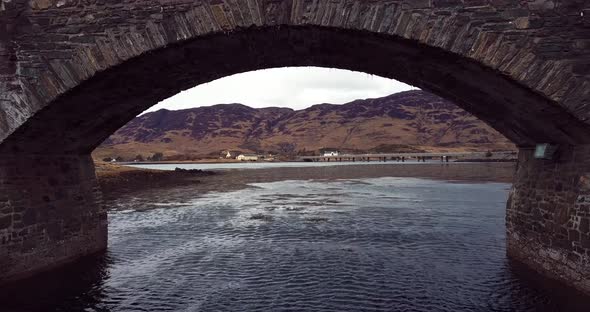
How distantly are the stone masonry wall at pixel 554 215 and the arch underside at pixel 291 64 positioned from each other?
748mm

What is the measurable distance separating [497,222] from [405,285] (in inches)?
474

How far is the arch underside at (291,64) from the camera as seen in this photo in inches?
323

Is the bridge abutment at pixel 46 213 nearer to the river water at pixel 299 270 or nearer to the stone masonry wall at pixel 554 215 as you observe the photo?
the river water at pixel 299 270

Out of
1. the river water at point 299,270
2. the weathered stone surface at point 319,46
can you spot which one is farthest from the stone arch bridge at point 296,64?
the river water at point 299,270

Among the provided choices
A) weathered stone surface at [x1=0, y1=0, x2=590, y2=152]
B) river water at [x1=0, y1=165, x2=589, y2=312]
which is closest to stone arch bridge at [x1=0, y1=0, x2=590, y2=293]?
weathered stone surface at [x1=0, y1=0, x2=590, y2=152]

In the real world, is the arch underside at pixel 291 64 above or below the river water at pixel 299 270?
above

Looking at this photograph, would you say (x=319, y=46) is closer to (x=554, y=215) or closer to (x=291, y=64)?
(x=291, y=64)

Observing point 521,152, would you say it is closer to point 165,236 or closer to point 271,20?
point 271,20

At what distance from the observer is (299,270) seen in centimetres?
1209

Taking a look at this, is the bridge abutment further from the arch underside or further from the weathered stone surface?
the weathered stone surface

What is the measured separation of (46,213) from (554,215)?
1491 cm

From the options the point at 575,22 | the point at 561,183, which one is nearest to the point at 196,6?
the point at 575,22

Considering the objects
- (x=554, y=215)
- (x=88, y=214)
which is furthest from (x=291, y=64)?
(x=88, y=214)

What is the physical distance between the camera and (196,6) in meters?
8.12
